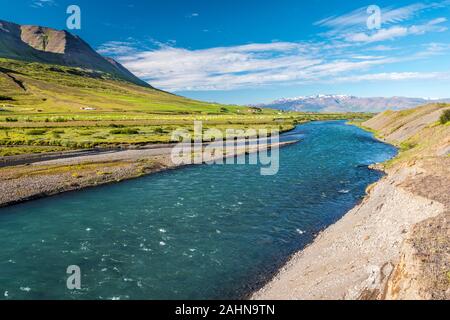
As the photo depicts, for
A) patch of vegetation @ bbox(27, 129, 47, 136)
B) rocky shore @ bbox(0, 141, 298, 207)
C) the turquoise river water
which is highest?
patch of vegetation @ bbox(27, 129, 47, 136)

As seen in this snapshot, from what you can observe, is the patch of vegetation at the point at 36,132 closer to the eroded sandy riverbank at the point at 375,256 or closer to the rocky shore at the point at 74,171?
the rocky shore at the point at 74,171

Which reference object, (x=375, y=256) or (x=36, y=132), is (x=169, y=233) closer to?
(x=375, y=256)

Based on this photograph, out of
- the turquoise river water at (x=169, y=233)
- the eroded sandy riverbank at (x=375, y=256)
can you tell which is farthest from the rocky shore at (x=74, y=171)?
the eroded sandy riverbank at (x=375, y=256)

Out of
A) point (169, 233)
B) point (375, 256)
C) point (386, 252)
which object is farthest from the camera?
point (169, 233)

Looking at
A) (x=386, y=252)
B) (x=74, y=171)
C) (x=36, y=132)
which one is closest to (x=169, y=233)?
(x=386, y=252)

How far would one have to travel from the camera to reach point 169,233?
116 feet

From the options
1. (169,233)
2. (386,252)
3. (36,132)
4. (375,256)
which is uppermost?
(36,132)

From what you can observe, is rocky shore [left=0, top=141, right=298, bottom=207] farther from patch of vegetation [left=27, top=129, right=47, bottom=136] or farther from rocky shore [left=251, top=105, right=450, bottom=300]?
rocky shore [left=251, top=105, right=450, bottom=300]

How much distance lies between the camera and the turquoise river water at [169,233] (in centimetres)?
2602

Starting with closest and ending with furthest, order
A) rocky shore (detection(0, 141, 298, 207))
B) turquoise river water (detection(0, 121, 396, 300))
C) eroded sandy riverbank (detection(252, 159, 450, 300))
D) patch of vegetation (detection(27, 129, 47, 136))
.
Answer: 1. eroded sandy riverbank (detection(252, 159, 450, 300))
2. turquoise river water (detection(0, 121, 396, 300))
3. rocky shore (detection(0, 141, 298, 207))
4. patch of vegetation (detection(27, 129, 47, 136))

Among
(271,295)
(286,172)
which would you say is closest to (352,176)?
(286,172)

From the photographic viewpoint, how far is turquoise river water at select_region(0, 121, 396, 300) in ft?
85.4

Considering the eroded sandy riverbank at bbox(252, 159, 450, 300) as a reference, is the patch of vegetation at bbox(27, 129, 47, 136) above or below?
above

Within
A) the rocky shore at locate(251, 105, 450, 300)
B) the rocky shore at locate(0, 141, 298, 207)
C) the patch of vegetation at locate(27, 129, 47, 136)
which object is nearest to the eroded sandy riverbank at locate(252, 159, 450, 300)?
the rocky shore at locate(251, 105, 450, 300)
